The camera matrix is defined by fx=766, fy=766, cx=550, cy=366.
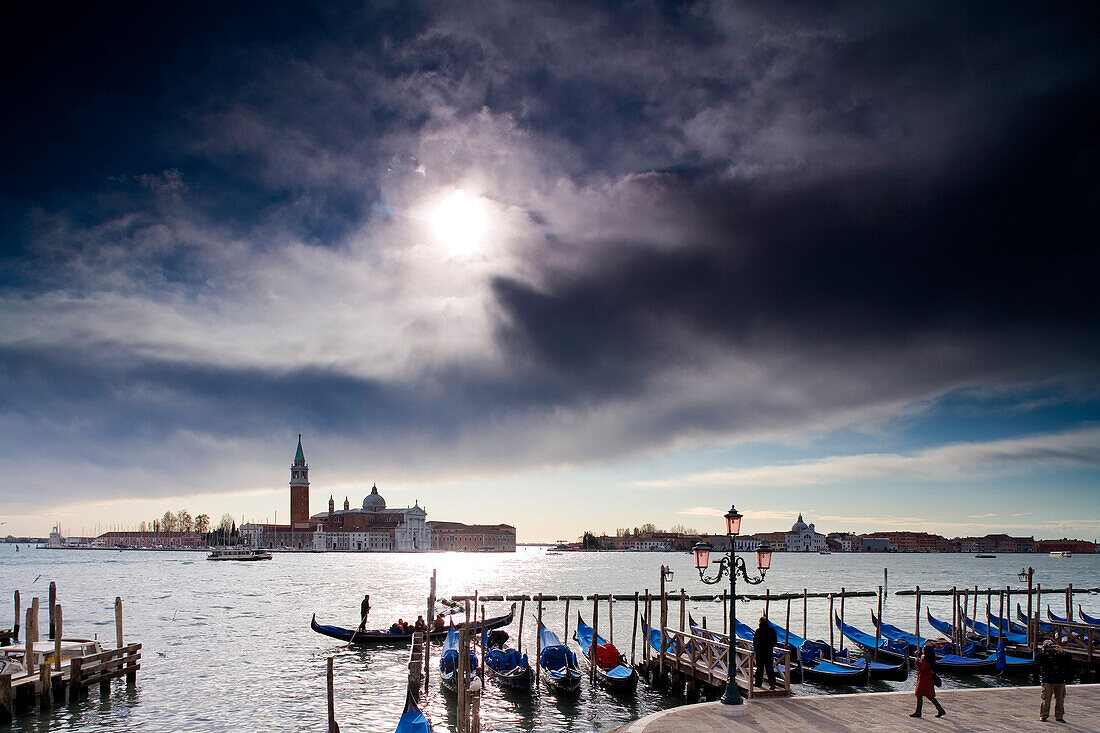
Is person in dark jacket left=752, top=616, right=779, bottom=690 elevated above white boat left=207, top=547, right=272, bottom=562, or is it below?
above

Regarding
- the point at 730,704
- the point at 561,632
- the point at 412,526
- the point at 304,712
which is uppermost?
the point at 730,704

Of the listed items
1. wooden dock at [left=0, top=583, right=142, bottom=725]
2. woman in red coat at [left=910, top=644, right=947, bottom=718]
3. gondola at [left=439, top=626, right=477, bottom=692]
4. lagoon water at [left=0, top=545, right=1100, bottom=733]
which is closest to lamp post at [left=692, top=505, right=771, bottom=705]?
woman in red coat at [left=910, top=644, right=947, bottom=718]

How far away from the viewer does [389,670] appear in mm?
24375

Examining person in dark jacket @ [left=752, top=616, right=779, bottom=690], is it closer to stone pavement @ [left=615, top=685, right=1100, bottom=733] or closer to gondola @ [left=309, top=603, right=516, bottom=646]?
stone pavement @ [left=615, top=685, right=1100, bottom=733]

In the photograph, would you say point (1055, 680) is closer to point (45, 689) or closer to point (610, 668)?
point (610, 668)

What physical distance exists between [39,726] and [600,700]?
12.8m

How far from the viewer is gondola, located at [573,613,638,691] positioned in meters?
19.8

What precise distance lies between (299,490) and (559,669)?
165 m

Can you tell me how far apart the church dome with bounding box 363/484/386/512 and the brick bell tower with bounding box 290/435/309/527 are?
564 inches

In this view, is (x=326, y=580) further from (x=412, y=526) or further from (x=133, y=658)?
(x=412, y=526)

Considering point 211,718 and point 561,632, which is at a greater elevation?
point 211,718

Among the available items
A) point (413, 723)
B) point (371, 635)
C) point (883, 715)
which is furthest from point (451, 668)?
point (883, 715)

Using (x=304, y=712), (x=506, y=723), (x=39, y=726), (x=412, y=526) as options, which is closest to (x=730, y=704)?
(x=506, y=723)

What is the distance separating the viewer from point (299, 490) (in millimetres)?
173750
